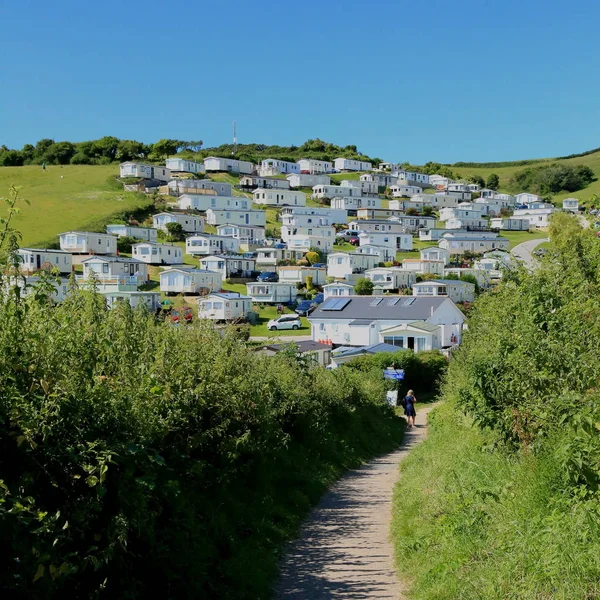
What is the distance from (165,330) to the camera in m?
10.2

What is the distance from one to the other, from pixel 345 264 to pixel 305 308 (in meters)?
19.3

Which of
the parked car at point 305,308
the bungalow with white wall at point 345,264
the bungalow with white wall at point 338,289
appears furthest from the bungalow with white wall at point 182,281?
the bungalow with white wall at point 345,264

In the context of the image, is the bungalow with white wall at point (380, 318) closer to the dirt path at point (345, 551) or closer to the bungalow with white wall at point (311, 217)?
the dirt path at point (345, 551)

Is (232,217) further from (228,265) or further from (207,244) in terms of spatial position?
(228,265)

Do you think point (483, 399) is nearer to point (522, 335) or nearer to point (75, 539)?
point (522, 335)

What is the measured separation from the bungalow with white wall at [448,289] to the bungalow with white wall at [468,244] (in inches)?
1145

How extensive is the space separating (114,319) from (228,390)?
79.0 inches

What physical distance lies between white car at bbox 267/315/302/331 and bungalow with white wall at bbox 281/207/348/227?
149ft

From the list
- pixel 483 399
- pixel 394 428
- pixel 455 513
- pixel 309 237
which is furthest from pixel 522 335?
pixel 309 237

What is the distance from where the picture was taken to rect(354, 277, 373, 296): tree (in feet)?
240

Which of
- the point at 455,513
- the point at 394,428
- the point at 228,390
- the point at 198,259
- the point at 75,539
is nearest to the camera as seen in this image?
the point at 75,539

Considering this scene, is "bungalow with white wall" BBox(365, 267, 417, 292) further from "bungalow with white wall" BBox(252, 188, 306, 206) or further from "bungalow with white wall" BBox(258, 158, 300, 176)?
"bungalow with white wall" BBox(258, 158, 300, 176)

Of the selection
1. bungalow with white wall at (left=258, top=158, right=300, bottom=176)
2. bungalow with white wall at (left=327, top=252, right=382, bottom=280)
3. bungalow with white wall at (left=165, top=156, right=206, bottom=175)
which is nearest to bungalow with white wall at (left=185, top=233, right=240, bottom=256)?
bungalow with white wall at (left=327, top=252, right=382, bottom=280)

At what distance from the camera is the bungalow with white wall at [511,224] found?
416 feet
